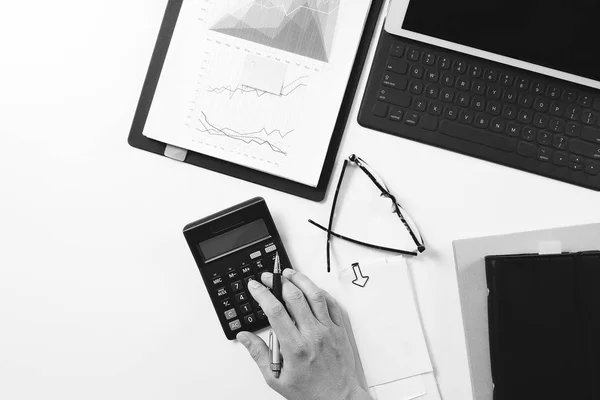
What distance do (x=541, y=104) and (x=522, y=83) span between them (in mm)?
40

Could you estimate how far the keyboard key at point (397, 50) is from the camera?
0.73 metres

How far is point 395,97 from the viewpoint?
73 centimetres

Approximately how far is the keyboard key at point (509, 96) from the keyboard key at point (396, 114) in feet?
0.47

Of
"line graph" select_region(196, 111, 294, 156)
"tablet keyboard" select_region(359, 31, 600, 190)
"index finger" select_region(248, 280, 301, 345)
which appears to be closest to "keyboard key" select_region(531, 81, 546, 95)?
"tablet keyboard" select_region(359, 31, 600, 190)

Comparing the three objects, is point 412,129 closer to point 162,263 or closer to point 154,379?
point 162,263

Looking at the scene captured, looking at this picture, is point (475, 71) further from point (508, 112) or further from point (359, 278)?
point (359, 278)

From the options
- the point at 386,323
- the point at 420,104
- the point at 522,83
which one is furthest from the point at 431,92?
the point at 386,323

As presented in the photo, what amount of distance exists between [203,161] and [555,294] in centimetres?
51

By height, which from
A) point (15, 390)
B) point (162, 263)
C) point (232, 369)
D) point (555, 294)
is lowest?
point (15, 390)

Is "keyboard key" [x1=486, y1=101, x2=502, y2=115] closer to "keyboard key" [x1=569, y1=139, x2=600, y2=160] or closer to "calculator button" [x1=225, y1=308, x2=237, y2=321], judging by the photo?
"keyboard key" [x1=569, y1=139, x2=600, y2=160]

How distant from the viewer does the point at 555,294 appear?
0.71 meters

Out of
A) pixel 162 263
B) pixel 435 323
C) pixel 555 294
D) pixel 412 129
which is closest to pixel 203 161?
pixel 162 263

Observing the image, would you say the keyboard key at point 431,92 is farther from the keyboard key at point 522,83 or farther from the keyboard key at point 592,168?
the keyboard key at point 592,168

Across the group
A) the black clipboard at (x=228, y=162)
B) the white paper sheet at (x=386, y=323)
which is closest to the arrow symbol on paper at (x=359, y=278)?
the white paper sheet at (x=386, y=323)
